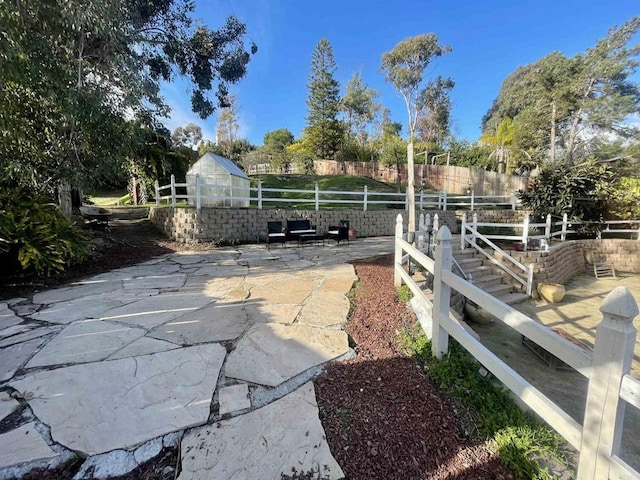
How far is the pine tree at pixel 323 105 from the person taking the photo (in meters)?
26.2

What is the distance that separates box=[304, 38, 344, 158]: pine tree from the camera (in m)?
26.2

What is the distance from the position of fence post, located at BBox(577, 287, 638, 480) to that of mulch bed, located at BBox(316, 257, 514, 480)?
1.58 feet

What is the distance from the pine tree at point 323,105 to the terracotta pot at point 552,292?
2175 centimetres

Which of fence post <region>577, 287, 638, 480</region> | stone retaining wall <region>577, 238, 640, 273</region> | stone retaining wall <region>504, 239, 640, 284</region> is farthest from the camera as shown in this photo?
stone retaining wall <region>577, 238, 640, 273</region>

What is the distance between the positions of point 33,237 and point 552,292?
35.6 ft

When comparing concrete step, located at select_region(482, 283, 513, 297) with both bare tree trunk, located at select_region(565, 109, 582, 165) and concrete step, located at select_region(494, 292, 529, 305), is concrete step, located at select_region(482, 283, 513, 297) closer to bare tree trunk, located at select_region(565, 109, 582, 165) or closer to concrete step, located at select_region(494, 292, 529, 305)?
concrete step, located at select_region(494, 292, 529, 305)

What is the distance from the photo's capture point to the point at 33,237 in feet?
14.7

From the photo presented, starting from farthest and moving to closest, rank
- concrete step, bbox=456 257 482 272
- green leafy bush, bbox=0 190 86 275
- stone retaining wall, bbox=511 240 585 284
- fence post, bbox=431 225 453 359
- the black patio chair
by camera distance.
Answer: stone retaining wall, bbox=511 240 585 284 < the black patio chair < concrete step, bbox=456 257 482 272 < green leafy bush, bbox=0 190 86 275 < fence post, bbox=431 225 453 359

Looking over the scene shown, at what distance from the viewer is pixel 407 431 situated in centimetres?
172

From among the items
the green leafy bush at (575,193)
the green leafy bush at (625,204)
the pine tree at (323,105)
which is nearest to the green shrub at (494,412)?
the green leafy bush at (575,193)

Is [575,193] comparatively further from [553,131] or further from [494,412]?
[494,412]

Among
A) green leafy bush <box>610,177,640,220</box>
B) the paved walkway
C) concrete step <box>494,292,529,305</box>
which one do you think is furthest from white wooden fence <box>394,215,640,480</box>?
green leafy bush <box>610,177,640,220</box>

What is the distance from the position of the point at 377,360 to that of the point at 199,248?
20.5 feet

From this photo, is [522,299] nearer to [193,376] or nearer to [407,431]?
[407,431]
